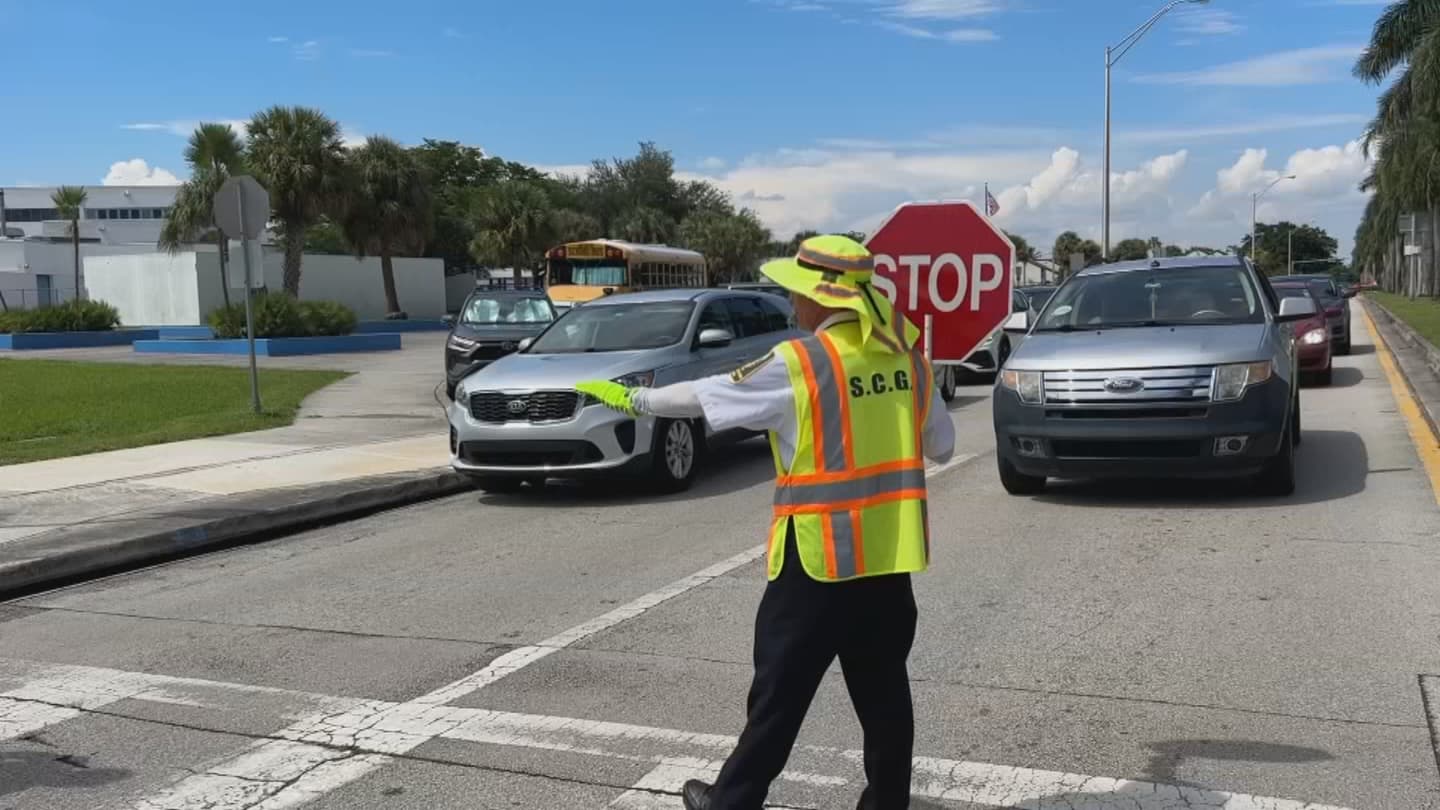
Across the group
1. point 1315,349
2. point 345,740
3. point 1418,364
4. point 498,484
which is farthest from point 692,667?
point 1418,364

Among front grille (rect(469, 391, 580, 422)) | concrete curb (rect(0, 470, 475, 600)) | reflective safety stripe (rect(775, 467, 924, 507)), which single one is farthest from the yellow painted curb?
concrete curb (rect(0, 470, 475, 600))

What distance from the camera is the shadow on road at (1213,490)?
349 inches

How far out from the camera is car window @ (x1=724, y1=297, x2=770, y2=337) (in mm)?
12203

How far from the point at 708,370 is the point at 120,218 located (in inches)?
5033

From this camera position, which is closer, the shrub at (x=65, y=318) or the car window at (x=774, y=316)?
the car window at (x=774, y=316)

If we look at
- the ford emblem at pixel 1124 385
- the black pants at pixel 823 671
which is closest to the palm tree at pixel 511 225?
the ford emblem at pixel 1124 385

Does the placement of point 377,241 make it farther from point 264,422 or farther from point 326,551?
point 326,551

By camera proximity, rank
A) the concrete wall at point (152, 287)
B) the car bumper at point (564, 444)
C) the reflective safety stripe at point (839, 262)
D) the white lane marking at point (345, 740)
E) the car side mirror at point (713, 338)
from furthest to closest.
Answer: the concrete wall at point (152, 287), the car side mirror at point (713, 338), the car bumper at point (564, 444), the white lane marking at point (345, 740), the reflective safety stripe at point (839, 262)

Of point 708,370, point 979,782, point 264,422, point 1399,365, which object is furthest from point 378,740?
point 1399,365

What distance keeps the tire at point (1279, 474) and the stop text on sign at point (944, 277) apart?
3.29 metres

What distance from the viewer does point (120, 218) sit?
122938mm

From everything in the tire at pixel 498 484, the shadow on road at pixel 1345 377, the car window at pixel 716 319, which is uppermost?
the car window at pixel 716 319

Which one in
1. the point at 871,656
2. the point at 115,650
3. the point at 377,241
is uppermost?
the point at 377,241

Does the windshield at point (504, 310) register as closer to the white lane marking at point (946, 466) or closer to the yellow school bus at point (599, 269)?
the white lane marking at point (946, 466)
